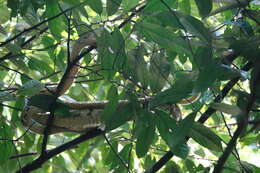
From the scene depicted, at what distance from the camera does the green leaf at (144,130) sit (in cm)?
93

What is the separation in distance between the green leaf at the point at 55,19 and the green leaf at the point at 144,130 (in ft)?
1.29

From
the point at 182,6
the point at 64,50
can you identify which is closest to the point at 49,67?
the point at 64,50

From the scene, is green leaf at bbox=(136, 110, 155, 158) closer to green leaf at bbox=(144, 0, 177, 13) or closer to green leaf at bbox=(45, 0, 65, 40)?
green leaf at bbox=(144, 0, 177, 13)

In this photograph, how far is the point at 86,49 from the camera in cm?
143

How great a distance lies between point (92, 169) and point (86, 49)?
0.43 m

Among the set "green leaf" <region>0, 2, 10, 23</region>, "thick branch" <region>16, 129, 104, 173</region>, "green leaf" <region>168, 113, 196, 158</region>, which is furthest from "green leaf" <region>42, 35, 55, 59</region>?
"green leaf" <region>168, 113, 196, 158</region>

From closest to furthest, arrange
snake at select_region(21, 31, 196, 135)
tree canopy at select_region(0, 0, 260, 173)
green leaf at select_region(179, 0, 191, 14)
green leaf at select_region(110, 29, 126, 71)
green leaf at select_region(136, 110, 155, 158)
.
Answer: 1. tree canopy at select_region(0, 0, 260, 173)
2. green leaf at select_region(136, 110, 155, 158)
3. green leaf at select_region(110, 29, 126, 71)
4. green leaf at select_region(179, 0, 191, 14)
5. snake at select_region(21, 31, 196, 135)

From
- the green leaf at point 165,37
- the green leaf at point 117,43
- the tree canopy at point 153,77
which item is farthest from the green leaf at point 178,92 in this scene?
the green leaf at point 117,43

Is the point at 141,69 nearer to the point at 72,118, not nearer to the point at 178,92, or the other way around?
the point at 178,92

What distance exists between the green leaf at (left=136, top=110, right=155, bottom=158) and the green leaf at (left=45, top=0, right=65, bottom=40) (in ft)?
1.29

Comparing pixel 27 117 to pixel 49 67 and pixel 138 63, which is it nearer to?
pixel 49 67

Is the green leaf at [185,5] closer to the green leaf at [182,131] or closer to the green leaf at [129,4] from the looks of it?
the green leaf at [129,4]

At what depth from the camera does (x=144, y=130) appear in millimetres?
991

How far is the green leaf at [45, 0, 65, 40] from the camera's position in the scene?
1.16 meters
